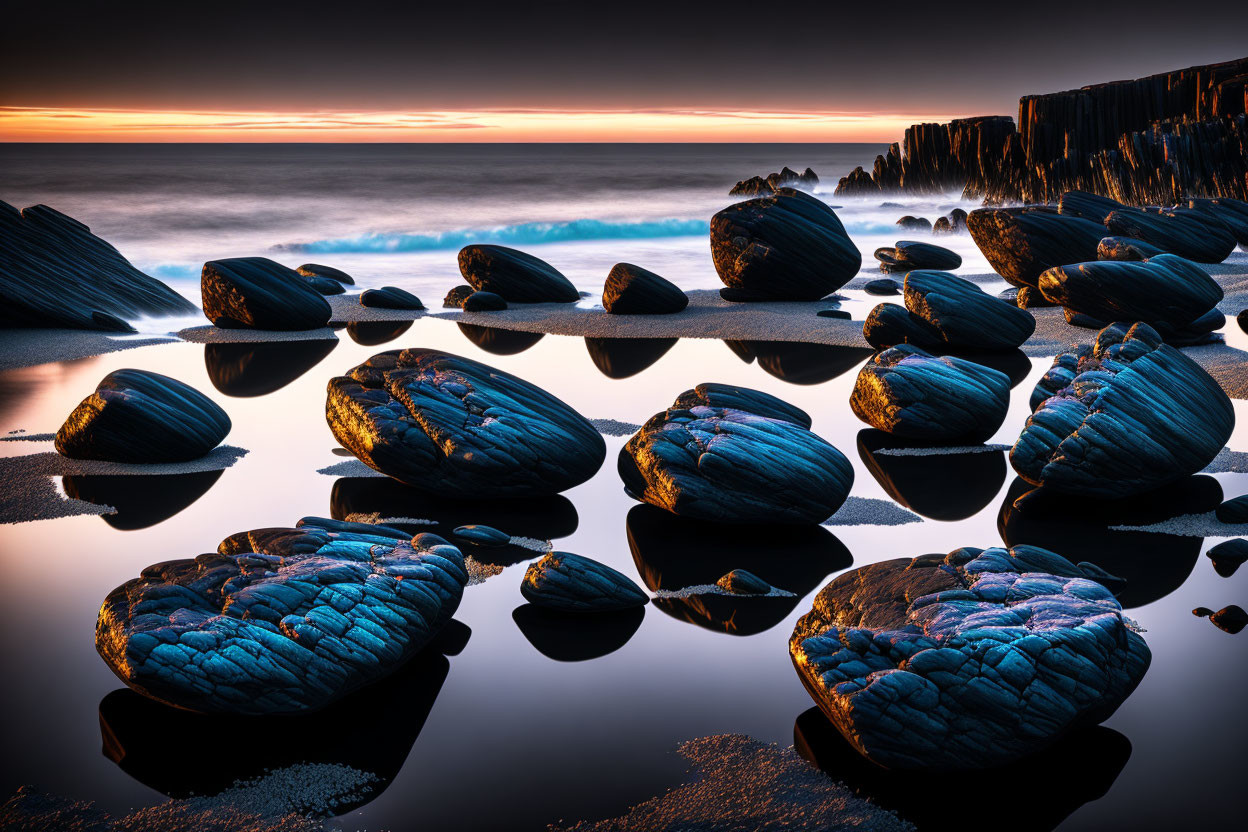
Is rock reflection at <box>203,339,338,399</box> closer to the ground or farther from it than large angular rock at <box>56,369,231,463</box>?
closer to the ground

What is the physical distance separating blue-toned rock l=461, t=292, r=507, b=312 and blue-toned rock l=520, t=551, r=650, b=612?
9.84m

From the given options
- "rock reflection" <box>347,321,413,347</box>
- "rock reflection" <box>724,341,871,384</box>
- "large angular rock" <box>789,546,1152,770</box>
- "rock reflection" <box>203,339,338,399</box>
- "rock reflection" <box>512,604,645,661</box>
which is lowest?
"rock reflection" <box>724,341,871,384</box>

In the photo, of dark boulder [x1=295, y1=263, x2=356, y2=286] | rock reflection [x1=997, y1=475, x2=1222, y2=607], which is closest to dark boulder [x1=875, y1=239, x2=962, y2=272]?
dark boulder [x1=295, y1=263, x2=356, y2=286]

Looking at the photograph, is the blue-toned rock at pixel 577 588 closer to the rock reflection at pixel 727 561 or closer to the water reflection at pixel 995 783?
the rock reflection at pixel 727 561

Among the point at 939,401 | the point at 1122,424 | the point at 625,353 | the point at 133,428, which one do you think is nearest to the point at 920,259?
the point at 625,353

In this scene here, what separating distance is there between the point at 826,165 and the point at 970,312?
264 ft

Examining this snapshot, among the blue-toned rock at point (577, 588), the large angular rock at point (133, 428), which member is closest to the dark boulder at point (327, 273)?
the large angular rock at point (133, 428)

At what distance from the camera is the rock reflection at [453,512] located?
620 centimetres

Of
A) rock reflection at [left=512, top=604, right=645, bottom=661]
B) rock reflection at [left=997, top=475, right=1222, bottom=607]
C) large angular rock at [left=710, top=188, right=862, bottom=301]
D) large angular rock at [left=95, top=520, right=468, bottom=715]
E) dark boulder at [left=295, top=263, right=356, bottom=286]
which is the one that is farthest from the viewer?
dark boulder at [left=295, top=263, right=356, bottom=286]

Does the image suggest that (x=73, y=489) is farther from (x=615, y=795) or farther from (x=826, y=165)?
(x=826, y=165)

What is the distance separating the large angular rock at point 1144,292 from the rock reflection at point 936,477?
5.19 metres

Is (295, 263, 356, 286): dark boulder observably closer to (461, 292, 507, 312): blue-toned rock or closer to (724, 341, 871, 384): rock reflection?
(461, 292, 507, 312): blue-toned rock

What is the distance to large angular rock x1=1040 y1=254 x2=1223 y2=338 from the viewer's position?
11539 millimetres

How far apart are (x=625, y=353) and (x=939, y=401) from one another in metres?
4.32
